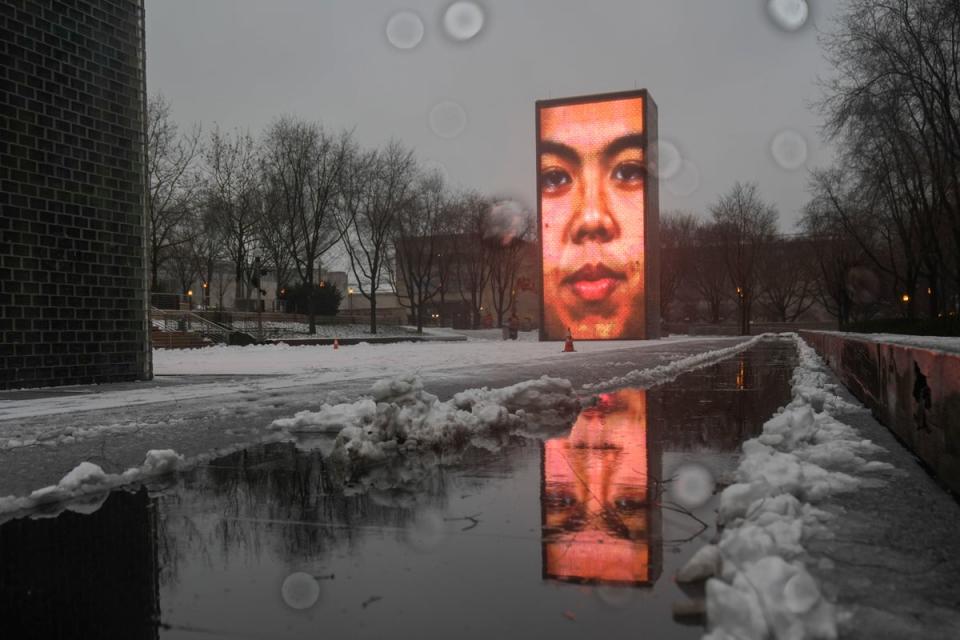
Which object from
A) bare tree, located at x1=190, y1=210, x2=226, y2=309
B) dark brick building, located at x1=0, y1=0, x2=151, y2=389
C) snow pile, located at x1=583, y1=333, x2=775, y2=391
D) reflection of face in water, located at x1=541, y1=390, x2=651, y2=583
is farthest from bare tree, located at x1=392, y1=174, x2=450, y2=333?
reflection of face in water, located at x1=541, y1=390, x2=651, y2=583

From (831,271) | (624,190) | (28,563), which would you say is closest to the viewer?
(28,563)

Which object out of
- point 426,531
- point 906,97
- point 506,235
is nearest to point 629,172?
point 906,97

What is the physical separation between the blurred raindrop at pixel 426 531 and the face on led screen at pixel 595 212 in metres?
39.9

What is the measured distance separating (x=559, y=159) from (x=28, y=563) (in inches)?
1631

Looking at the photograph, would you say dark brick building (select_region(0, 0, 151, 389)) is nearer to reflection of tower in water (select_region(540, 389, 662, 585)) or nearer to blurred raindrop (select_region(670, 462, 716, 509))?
reflection of tower in water (select_region(540, 389, 662, 585))

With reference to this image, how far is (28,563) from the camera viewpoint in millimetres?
3219

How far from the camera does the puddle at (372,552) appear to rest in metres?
2.57

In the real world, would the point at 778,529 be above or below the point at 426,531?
above

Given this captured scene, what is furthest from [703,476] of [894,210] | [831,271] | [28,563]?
[831,271]

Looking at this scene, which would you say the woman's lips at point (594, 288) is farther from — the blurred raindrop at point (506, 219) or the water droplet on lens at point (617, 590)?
the water droplet on lens at point (617, 590)

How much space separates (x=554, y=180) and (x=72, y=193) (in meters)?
33.8

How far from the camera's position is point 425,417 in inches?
251

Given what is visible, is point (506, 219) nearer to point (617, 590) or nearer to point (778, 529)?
point (778, 529)

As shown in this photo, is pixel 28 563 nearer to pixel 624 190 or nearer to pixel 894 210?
pixel 894 210
